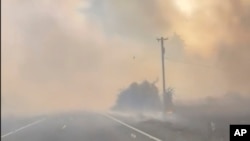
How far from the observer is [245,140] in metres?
15.4

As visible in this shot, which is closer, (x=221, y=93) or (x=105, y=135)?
(x=105, y=135)

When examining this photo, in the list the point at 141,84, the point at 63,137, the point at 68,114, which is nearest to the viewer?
the point at 63,137

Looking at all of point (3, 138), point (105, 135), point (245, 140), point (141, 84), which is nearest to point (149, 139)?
point (105, 135)

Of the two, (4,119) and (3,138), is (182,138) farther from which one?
(4,119)

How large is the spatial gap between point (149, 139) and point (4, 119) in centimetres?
1501

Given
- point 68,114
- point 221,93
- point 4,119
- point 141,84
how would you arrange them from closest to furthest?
1. point 4,119
2. point 221,93
3. point 68,114
4. point 141,84

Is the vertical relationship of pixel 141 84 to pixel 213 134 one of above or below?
above

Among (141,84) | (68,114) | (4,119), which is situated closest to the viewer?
(4,119)

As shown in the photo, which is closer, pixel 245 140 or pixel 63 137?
pixel 245 140

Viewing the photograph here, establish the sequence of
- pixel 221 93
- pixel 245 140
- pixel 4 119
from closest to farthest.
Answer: pixel 245 140, pixel 4 119, pixel 221 93

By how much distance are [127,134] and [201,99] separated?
1312 centimetres

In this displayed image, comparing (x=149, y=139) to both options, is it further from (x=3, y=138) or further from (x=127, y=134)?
(x=3, y=138)

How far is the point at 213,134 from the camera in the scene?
63.5 feet

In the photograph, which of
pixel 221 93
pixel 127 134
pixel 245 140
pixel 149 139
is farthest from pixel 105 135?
pixel 221 93
